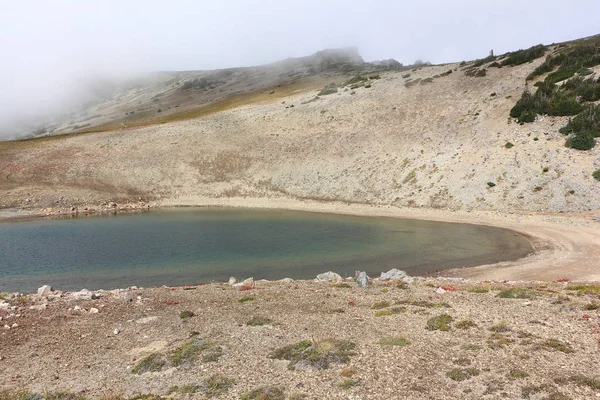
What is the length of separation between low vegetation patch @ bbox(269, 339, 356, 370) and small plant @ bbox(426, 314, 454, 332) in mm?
3871

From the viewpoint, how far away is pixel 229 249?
3709 cm

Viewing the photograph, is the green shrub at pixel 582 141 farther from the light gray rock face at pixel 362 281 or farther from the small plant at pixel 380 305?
the small plant at pixel 380 305

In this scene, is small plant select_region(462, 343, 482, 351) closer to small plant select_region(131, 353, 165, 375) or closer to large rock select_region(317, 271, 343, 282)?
small plant select_region(131, 353, 165, 375)

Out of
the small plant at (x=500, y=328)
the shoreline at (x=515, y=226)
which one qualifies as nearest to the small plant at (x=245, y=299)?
the small plant at (x=500, y=328)

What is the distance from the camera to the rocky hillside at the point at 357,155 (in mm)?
51688

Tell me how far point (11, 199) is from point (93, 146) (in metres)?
21.0

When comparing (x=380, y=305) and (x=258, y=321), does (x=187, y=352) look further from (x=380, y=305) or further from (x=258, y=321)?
(x=380, y=305)

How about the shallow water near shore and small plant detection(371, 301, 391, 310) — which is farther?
the shallow water near shore

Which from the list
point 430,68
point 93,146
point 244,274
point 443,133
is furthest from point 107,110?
point 244,274

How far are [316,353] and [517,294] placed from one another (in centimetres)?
1198

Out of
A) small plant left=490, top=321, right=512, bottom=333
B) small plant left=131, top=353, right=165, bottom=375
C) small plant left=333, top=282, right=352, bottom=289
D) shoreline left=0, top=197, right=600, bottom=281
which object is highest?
small plant left=131, top=353, right=165, bottom=375

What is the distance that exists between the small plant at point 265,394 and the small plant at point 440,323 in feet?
25.0

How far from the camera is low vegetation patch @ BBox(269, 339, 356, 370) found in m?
13.8

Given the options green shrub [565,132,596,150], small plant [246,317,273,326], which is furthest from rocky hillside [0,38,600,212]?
small plant [246,317,273,326]
